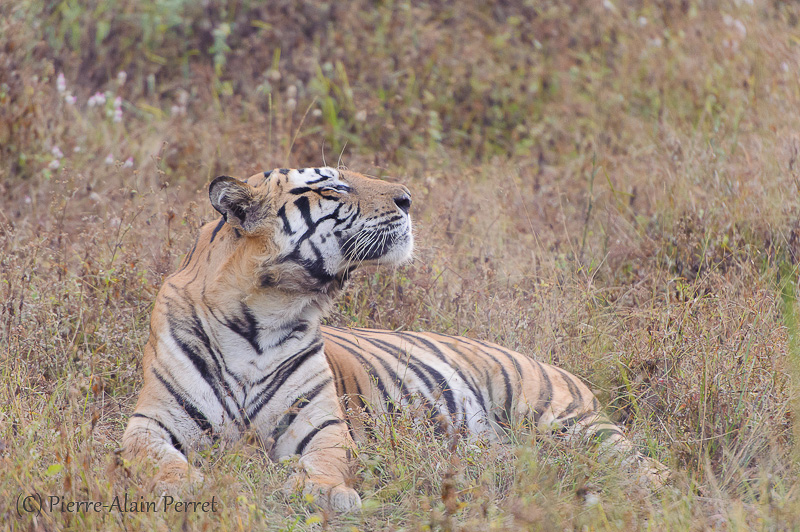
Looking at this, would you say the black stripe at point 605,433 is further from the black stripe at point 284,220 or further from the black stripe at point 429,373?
the black stripe at point 284,220

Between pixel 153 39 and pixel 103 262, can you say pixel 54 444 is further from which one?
pixel 153 39

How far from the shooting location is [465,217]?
5.61 meters

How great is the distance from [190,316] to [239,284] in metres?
0.22

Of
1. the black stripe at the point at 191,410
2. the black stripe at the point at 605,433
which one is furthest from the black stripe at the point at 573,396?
the black stripe at the point at 191,410

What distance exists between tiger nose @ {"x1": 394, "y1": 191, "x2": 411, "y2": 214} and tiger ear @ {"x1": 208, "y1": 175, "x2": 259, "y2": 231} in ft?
1.91

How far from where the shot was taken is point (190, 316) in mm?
3418

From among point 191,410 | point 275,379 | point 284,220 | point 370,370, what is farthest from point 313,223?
point 191,410

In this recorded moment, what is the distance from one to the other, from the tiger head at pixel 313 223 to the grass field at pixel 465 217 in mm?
730

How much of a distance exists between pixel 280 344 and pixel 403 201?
2.54 ft

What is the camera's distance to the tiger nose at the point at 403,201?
12.1 feet

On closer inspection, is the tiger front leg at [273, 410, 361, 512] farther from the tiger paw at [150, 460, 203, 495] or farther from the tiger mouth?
the tiger mouth

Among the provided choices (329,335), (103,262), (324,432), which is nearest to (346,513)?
(324,432)

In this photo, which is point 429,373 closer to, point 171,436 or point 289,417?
point 289,417

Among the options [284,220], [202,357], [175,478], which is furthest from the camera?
[284,220]
